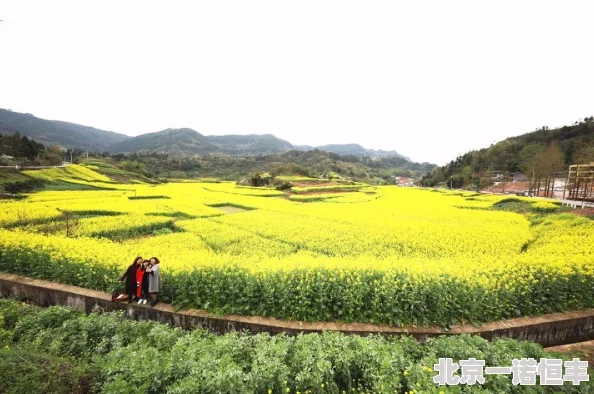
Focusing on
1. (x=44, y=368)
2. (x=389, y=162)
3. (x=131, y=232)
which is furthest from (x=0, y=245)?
(x=389, y=162)

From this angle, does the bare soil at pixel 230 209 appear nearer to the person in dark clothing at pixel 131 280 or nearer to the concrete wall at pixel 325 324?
the concrete wall at pixel 325 324

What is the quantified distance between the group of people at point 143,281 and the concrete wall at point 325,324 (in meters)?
0.23

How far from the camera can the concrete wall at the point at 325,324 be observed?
18.1ft

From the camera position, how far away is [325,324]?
18.7 feet

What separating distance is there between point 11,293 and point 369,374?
9.95 m

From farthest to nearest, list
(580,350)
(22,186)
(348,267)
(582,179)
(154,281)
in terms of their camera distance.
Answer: (22,186) → (582,179) → (348,267) → (154,281) → (580,350)

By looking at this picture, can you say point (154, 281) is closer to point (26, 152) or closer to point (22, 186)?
point (22, 186)

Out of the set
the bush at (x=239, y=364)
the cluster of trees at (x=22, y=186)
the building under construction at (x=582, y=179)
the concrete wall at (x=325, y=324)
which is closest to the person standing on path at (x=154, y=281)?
the concrete wall at (x=325, y=324)

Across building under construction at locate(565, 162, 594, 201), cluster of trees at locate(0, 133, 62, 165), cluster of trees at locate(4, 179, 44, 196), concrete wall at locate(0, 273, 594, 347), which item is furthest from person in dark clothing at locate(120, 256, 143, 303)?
cluster of trees at locate(0, 133, 62, 165)

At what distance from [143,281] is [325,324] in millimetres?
4389

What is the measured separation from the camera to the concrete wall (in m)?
5.53

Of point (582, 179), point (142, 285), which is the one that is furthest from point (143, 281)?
point (582, 179)

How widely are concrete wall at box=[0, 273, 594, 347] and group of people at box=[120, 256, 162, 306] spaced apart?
0.23m

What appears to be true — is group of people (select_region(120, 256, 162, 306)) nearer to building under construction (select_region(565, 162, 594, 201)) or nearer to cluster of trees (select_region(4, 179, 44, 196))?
cluster of trees (select_region(4, 179, 44, 196))
